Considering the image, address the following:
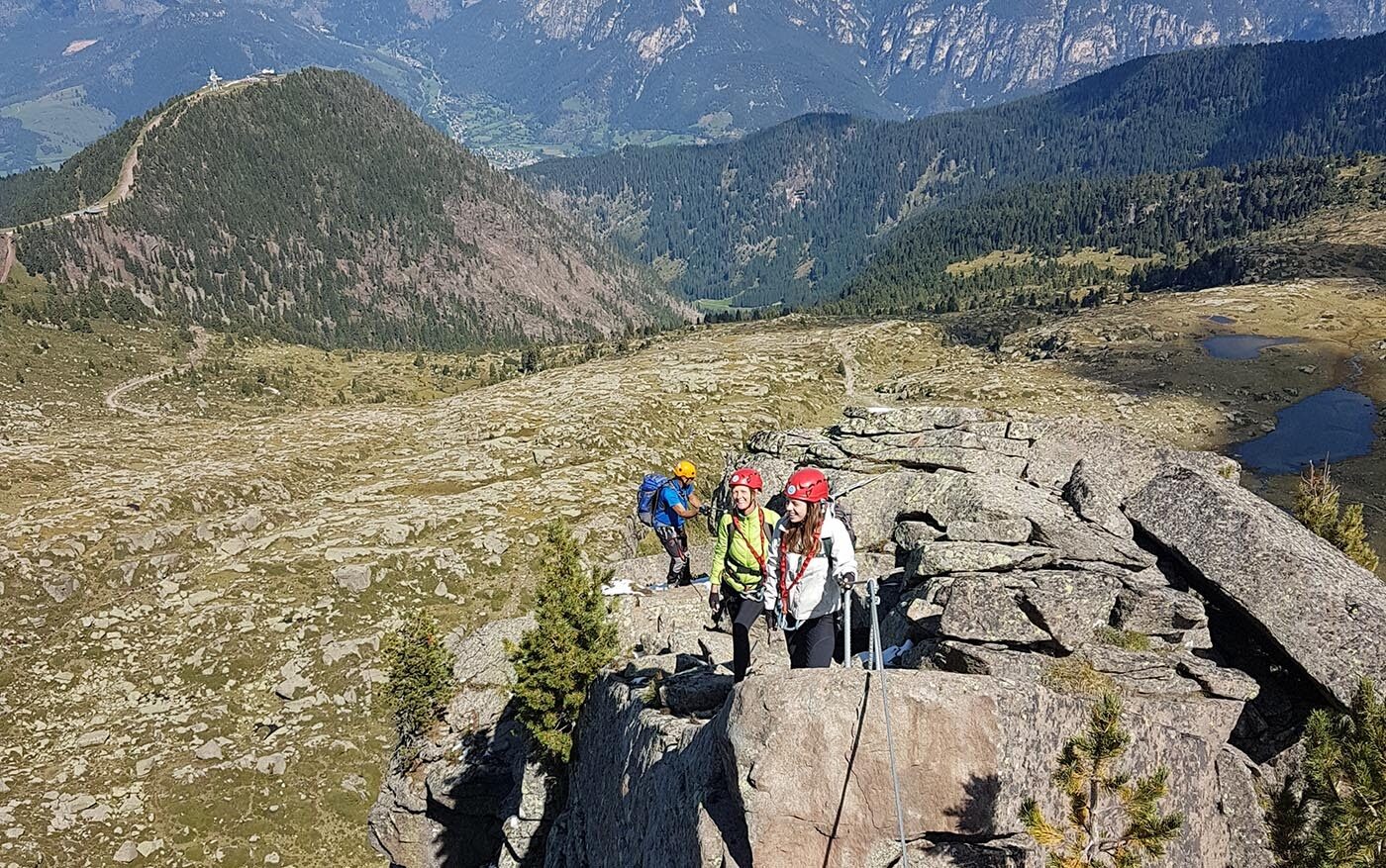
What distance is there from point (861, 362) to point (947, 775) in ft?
218

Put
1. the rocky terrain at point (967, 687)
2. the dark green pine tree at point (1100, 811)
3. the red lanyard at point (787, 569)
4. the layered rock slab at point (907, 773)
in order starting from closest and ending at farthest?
1. the dark green pine tree at point (1100, 811)
2. the layered rock slab at point (907, 773)
3. the rocky terrain at point (967, 687)
4. the red lanyard at point (787, 569)

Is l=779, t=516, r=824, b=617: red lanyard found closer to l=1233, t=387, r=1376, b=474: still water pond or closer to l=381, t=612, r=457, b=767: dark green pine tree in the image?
l=381, t=612, r=457, b=767: dark green pine tree

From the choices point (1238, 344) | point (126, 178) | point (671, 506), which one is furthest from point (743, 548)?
point (126, 178)

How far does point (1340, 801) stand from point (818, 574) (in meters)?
7.05

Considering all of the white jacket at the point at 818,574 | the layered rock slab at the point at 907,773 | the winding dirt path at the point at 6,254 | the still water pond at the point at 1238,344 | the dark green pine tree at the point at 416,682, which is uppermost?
the winding dirt path at the point at 6,254

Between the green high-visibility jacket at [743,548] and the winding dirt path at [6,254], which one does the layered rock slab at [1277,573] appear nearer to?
the green high-visibility jacket at [743,548]

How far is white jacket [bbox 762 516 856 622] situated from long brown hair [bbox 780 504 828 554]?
77 mm

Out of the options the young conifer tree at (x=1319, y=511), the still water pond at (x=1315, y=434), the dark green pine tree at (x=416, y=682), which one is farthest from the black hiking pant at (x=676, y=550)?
the still water pond at (x=1315, y=434)

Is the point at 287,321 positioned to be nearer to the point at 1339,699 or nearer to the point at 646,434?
the point at 646,434

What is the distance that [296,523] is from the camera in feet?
123

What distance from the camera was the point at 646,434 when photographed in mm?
50531

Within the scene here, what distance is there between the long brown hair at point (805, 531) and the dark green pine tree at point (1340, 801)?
22.9 ft

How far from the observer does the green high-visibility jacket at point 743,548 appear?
12.9 metres

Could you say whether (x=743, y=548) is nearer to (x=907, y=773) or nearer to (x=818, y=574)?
(x=818, y=574)
